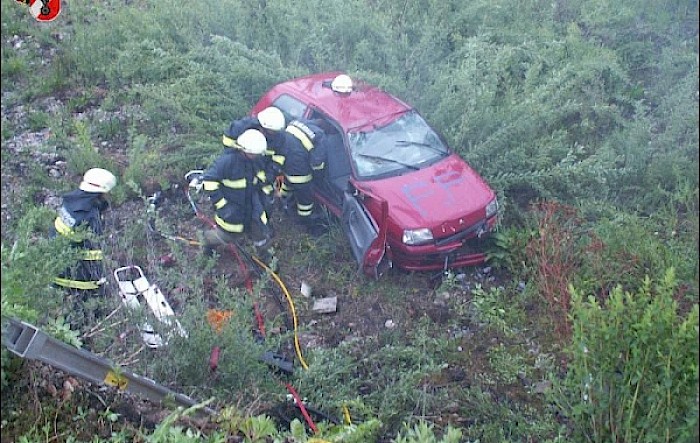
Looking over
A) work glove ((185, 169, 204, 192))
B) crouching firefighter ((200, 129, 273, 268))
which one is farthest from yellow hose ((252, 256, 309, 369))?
work glove ((185, 169, 204, 192))

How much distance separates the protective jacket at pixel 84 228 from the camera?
211 inches

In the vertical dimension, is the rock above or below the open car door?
below

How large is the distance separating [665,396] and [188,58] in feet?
23.4

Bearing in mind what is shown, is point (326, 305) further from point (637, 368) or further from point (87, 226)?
point (637, 368)

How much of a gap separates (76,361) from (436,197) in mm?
3943

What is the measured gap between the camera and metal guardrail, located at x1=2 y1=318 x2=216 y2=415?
3.25 metres

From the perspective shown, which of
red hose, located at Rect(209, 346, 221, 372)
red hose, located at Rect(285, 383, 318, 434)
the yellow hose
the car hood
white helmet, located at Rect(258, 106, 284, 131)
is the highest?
white helmet, located at Rect(258, 106, 284, 131)

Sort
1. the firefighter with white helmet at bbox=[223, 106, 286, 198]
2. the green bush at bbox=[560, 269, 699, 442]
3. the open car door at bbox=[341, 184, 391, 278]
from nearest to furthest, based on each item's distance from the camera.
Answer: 1. the green bush at bbox=[560, 269, 699, 442]
2. the open car door at bbox=[341, 184, 391, 278]
3. the firefighter with white helmet at bbox=[223, 106, 286, 198]

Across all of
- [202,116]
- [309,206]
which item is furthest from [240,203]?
[202,116]

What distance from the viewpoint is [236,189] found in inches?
259

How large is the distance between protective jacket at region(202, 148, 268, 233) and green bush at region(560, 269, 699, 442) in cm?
366

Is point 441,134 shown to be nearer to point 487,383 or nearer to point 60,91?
point 487,383

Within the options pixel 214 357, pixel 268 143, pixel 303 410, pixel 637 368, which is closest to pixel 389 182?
pixel 268 143

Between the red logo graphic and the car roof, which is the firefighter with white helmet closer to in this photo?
the car roof
